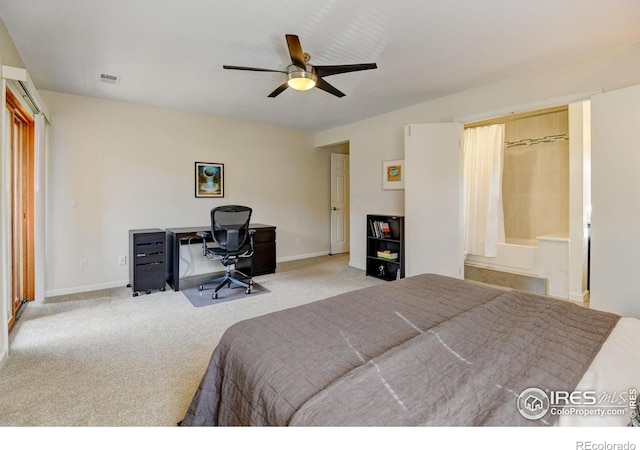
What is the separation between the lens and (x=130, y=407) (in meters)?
1.68

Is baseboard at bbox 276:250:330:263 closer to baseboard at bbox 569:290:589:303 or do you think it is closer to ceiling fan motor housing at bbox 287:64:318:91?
ceiling fan motor housing at bbox 287:64:318:91

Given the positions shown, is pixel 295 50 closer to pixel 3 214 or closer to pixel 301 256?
pixel 3 214

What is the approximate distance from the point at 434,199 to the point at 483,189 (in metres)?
1.05

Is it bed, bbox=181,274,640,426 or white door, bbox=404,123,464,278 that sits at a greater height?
white door, bbox=404,123,464,278

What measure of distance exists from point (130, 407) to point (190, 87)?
3.13 metres

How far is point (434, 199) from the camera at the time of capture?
150 inches

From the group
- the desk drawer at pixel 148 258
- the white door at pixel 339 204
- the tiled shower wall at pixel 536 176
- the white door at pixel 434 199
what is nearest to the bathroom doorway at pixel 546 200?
the tiled shower wall at pixel 536 176

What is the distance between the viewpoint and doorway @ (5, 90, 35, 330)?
2.87 m

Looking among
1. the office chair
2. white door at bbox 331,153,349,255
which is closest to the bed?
the office chair

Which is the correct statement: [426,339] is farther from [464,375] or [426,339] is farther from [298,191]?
[298,191]

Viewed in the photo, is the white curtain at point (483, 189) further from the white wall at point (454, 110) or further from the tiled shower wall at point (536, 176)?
the white wall at point (454, 110)

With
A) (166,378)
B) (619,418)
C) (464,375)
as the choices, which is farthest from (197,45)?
(619,418)

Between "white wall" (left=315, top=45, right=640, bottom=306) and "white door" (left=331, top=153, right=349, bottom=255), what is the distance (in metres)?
0.71

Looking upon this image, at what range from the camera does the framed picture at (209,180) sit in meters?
4.62
